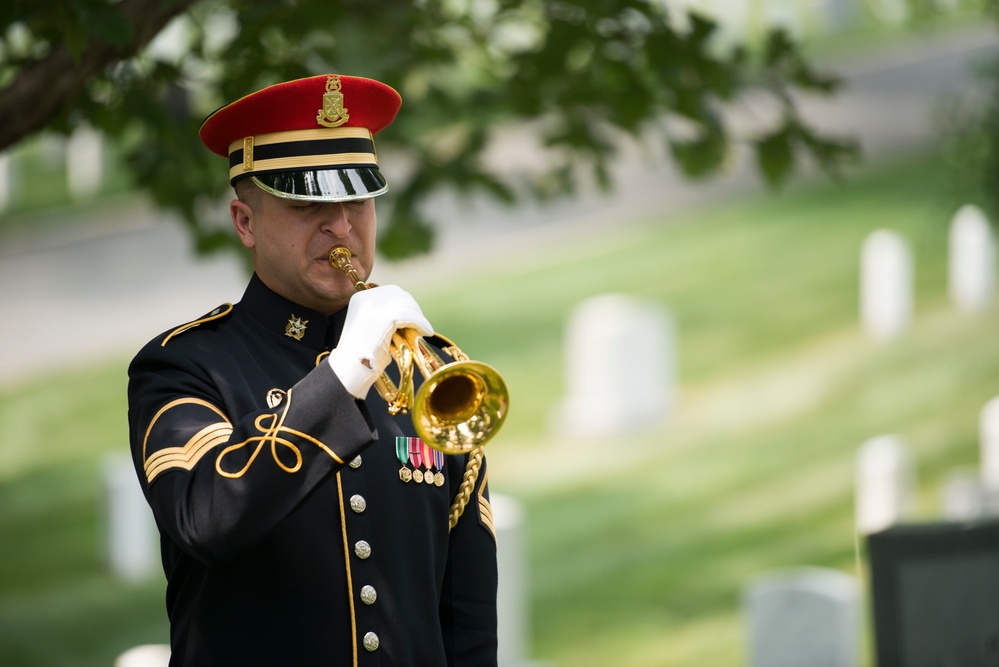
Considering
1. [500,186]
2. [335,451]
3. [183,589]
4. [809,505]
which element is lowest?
[183,589]

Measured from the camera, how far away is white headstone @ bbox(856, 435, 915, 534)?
26.1 feet

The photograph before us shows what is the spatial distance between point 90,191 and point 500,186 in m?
6.85

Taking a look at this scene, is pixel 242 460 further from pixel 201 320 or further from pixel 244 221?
pixel 244 221

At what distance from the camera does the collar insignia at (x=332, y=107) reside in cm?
236

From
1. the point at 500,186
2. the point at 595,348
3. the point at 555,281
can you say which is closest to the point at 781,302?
the point at 555,281

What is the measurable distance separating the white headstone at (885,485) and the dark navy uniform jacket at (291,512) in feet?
19.2

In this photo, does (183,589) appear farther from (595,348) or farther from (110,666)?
(595,348)

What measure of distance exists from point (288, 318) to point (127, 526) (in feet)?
19.0

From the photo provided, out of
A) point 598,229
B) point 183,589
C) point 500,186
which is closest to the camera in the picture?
point 183,589

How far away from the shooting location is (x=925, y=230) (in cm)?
1059

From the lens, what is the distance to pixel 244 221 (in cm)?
242

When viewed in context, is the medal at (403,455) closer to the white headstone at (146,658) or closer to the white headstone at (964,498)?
the white headstone at (146,658)

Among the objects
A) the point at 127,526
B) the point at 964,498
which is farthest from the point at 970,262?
the point at 127,526

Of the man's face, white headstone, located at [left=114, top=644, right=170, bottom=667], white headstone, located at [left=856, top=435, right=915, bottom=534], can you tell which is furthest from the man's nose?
white headstone, located at [left=856, top=435, right=915, bottom=534]
